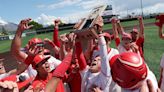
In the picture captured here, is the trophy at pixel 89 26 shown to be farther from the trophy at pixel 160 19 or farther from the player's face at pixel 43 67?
the trophy at pixel 160 19

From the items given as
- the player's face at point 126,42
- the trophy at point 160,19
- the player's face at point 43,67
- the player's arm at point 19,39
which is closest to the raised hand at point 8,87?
the player's face at point 43,67

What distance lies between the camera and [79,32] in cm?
349

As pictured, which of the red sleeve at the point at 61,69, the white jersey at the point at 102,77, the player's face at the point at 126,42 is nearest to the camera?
the red sleeve at the point at 61,69

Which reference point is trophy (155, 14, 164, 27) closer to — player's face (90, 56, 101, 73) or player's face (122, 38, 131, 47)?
player's face (122, 38, 131, 47)

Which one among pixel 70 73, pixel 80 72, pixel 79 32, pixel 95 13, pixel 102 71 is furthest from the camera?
pixel 70 73

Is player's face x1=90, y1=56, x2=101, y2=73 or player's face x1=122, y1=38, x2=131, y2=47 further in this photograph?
player's face x1=122, y1=38, x2=131, y2=47

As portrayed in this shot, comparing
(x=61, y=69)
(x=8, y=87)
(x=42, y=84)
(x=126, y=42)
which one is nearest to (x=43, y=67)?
(x=42, y=84)

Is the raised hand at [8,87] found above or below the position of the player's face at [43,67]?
above

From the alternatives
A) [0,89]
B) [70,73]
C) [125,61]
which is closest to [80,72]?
[70,73]

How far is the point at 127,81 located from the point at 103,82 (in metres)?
1.83

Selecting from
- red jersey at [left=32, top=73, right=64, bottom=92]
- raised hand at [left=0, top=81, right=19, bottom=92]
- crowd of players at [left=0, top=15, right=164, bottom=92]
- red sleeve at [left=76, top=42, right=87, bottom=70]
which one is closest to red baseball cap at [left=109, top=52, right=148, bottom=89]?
crowd of players at [left=0, top=15, right=164, bottom=92]

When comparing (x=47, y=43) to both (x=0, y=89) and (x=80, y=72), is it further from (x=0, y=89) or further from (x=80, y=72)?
(x=0, y=89)

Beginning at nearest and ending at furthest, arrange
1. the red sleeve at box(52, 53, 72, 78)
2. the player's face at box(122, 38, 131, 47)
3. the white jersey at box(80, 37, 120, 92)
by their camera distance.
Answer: the red sleeve at box(52, 53, 72, 78) < the white jersey at box(80, 37, 120, 92) < the player's face at box(122, 38, 131, 47)

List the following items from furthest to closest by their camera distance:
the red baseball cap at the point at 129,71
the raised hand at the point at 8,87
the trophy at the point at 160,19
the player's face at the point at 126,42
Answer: the player's face at the point at 126,42 → the trophy at the point at 160,19 → the raised hand at the point at 8,87 → the red baseball cap at the point at 129,71
